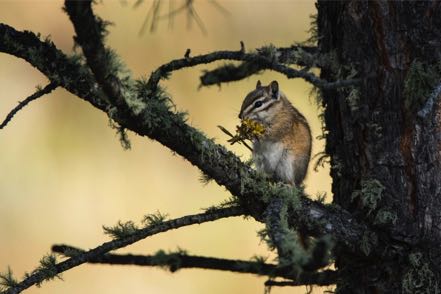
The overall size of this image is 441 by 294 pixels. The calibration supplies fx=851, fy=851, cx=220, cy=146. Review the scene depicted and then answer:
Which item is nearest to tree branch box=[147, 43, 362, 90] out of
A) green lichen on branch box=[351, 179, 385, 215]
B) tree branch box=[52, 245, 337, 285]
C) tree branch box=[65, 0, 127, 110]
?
tree branch box=[65, 0, 127, 110]

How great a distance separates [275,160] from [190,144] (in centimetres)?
202

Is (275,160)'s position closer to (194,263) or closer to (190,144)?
(190,144)

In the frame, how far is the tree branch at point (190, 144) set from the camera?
2.46 metres

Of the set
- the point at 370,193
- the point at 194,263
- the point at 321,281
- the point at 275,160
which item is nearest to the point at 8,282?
the point at 194,263

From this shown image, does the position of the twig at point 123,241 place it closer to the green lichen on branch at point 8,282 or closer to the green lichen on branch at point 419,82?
the green lichen on branch at point 8,282

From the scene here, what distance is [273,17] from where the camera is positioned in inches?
303

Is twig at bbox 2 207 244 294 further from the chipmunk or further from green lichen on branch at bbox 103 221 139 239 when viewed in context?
the chipmunk

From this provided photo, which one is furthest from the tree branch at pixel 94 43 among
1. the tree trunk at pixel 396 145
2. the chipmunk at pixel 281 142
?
the chipmunk at pixel 281 142

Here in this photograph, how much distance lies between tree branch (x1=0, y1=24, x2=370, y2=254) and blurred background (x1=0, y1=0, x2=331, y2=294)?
13.3 feet

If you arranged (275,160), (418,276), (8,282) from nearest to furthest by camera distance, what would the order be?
(8,282) < (418,276) < (275,160)

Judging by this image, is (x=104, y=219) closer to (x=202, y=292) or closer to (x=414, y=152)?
(x=202, y=292)

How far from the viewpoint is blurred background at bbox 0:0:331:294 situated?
23.1 feet

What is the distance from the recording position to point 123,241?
2.79 m

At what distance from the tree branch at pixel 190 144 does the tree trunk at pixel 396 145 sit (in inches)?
4.6
